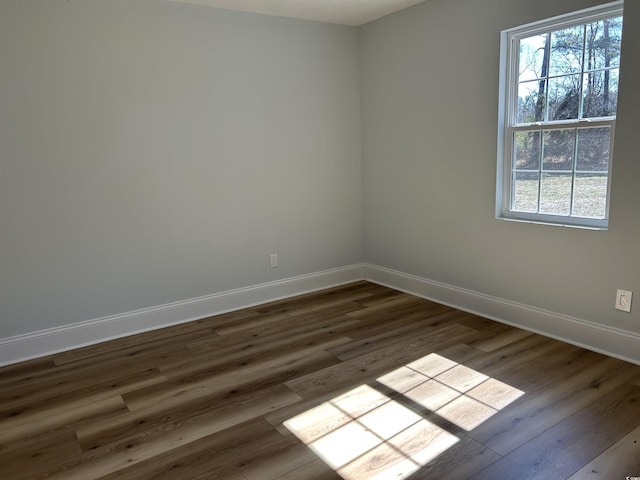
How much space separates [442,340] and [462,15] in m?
2.40

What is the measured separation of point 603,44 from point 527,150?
765 millimetres

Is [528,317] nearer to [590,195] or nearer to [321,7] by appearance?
[590,195]

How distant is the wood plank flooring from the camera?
1.99m

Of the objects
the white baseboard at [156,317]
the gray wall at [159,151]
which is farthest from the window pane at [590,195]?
the white baseboard at [156,317]

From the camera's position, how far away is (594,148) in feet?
9.32

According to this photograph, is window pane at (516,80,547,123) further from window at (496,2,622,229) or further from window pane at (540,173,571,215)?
window pane at (540,173,571,215)

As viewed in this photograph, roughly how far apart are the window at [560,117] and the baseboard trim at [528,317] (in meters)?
0.65

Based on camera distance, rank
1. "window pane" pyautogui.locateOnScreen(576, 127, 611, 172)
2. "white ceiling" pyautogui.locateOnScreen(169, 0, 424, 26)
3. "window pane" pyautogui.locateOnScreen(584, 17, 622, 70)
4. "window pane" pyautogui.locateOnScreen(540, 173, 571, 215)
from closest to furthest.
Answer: "window pane" pyautogui.locateOnScreen(584, 17, 622, 70)
"window pane" pyautogui.locateOnScreen(576, 127, 611, 172)
"window pane" pyautogui.locateOnScreen(540, 173, 571, 215)
"white ceiling" pyautogui.locateOnScreen(169, 0, 424, 26)

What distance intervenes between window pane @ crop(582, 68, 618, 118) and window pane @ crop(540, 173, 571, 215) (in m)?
0.42

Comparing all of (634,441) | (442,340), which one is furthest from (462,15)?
(634,441)

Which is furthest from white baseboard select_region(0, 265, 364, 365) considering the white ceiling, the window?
the white ceiling

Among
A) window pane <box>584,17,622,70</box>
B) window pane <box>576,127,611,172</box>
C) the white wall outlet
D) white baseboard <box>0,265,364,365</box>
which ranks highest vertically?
window pane <box>584,17,622,70</box>

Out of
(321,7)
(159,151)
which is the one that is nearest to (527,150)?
(321,7)

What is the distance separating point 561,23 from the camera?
290cm
